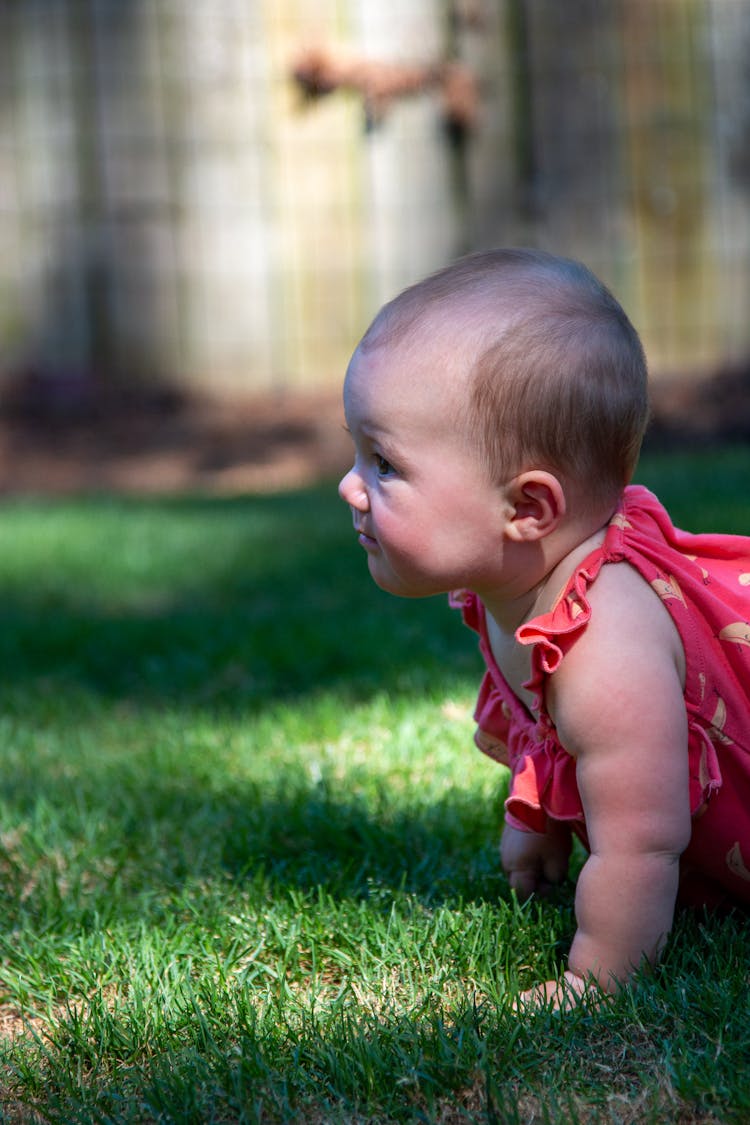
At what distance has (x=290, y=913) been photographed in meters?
2.01

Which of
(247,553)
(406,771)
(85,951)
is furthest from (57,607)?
(85,951)

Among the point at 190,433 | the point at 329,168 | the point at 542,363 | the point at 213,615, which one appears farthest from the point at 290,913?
the point at 329,168

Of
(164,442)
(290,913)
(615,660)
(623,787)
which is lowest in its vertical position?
(164,442)

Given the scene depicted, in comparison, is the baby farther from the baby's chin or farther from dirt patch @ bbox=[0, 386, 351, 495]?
dirt patch @ bbox=[0, 386, 351, 495]

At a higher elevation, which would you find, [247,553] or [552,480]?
[552,480]

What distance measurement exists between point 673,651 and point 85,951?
97 cm

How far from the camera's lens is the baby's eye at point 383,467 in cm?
179

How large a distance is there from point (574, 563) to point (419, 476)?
249 mm

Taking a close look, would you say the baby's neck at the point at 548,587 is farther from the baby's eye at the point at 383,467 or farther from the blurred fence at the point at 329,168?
the blurred fence at the point at 329,168

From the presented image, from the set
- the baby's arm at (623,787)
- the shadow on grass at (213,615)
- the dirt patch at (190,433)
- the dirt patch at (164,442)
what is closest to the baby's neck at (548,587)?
the baby's arm at (623,787)

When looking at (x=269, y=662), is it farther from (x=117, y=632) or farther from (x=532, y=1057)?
(x=532, y=1057)

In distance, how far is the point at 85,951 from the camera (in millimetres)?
1943

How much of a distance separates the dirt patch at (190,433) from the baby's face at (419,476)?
20.5 ft

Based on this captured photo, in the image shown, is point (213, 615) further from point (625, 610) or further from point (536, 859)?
point (625, 610)
